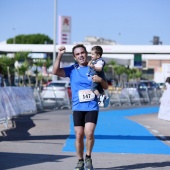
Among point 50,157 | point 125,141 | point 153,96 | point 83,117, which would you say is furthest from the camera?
point 153,96

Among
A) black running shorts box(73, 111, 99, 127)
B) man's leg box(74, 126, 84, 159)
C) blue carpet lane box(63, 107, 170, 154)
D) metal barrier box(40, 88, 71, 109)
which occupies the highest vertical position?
black running shorts box(73, 111, 99, 127)

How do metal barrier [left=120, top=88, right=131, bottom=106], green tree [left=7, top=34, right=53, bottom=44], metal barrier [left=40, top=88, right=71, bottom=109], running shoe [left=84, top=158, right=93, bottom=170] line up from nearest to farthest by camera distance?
running shoe [left=84, top=158, right=93, bottom=170] < metal barrier [left=40, top=88, right=71, bottom=109] < metal barrier [left=120, top=88, right=131, bottom=106] < green tree [left=7, top=34, right=53, bottom=44]

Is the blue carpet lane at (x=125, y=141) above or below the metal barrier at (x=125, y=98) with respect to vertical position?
above

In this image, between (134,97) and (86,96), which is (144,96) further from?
(86,96)

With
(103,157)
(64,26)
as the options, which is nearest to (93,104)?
(103,157)

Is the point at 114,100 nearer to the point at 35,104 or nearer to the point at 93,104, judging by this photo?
the point at 35,104

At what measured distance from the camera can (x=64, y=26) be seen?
65812 millimetres

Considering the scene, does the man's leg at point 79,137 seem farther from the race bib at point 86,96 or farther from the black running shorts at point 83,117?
the race bib at point 86,96

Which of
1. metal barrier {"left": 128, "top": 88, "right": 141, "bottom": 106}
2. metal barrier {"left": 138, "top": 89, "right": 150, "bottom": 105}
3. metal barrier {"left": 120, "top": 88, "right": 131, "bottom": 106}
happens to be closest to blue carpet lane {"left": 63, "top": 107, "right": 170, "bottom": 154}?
metal barrier {"left": 120, "top": 88, "right": 131, "bottom": 106}

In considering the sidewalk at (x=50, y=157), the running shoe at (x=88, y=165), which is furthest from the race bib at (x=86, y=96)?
the sidewalk at (x=50, y=157)

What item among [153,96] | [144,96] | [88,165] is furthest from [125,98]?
[88,165]

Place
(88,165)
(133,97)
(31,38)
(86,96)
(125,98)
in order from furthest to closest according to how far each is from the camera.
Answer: (31,38) < (133,97) < (125,98) < (86,96) < (88,165)

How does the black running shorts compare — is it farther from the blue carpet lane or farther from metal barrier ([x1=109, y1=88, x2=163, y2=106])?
metal barrier ([x1=109, y1=88, x2=163, y2=106])

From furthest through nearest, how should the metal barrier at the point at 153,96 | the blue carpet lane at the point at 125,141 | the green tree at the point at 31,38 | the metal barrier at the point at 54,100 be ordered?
the green tree at the point at 31,38 → the metal barrier at the point at 153,96 → the metal barrier at the point at 54,100 → the blue carpet lane at the point at 125,141
